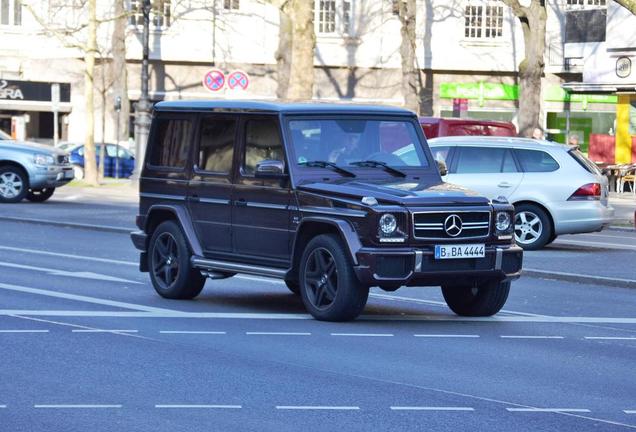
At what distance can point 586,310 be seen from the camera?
14281mm

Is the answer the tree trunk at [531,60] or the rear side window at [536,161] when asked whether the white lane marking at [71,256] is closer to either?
the rear side window at [536,161]

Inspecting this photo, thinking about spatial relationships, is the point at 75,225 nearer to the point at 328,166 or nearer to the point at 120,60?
the point at 328,166

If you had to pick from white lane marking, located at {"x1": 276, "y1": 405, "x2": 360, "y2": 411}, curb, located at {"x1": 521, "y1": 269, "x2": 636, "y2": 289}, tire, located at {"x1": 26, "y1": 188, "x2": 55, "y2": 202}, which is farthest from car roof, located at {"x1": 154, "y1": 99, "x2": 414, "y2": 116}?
tire, located at {"x1": 26, "y1": 188, "x2": 55, "y2": 202}

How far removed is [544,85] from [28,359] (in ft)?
153

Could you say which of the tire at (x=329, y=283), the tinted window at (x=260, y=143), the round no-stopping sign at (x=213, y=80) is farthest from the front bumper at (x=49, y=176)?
the tire at (x=329, y=283)

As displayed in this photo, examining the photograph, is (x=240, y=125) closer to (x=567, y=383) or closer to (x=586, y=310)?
(x=586, y=310)

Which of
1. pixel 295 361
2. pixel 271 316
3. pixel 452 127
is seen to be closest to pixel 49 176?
pixel 452 127

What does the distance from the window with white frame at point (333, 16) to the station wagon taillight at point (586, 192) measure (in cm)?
3563

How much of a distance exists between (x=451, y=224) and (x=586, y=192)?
34.0 feet

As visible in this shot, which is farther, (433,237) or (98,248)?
(98,248)

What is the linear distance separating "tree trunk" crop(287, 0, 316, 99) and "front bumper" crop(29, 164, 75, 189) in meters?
7.53

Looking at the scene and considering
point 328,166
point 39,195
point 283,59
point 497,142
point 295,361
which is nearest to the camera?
point 295,361

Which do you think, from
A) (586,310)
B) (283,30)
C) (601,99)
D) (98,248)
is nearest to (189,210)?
(586,310)

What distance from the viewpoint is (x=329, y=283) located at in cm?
1241
